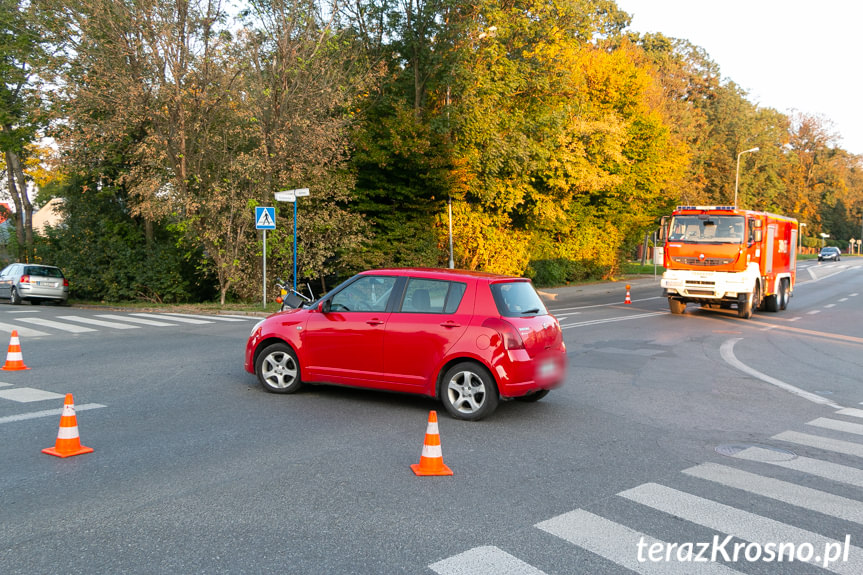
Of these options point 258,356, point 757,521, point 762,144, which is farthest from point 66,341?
point 762,144

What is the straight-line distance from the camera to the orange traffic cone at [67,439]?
590 cm

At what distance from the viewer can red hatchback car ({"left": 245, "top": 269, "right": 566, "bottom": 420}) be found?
727 centimetres

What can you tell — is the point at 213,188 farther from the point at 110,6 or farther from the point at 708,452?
the point at 708,452

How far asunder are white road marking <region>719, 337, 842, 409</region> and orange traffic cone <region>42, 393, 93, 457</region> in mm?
8653

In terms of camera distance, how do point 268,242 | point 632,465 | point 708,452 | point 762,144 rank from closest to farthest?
point 632,465 → point 708,452 → point 268,242 → point 762,144

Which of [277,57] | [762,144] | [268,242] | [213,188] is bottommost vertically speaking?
[268,242]

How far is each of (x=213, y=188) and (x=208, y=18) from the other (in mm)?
5201

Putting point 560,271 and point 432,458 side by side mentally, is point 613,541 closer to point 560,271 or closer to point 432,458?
point 432,458

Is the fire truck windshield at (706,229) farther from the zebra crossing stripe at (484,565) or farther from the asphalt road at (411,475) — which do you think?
the zebra crossing stripe at (484,565)

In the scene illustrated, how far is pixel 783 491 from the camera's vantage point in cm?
529

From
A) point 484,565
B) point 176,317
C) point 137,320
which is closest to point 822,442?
point 484,565

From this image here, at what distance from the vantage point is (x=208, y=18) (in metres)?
21.1

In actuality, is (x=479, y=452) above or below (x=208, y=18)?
below

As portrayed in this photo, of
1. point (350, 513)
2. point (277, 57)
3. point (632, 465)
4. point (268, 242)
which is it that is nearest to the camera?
point (350, 513)
